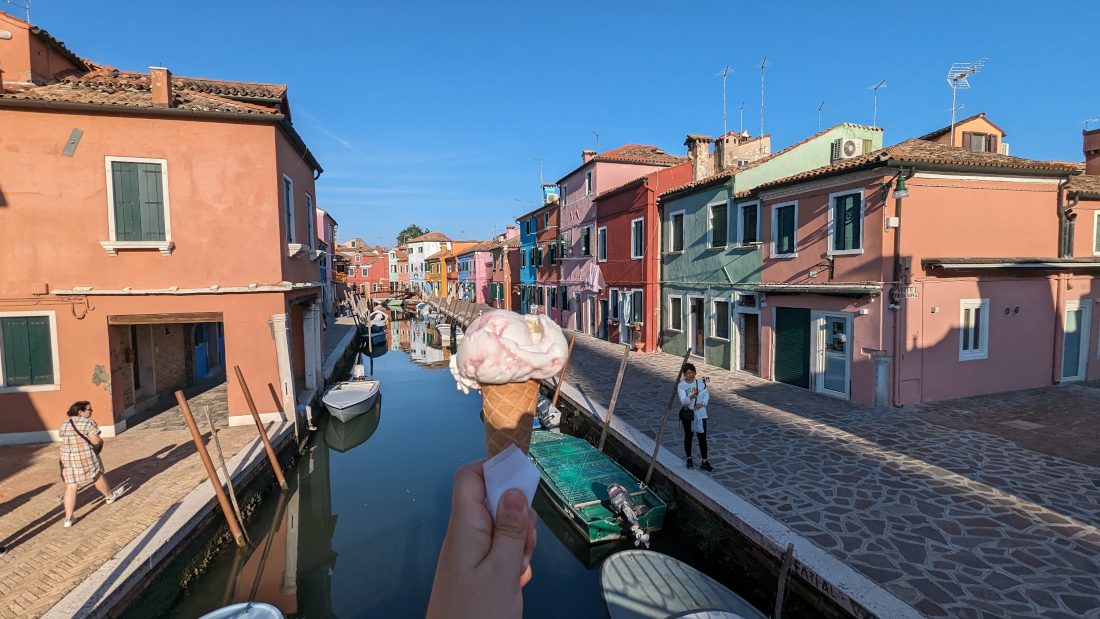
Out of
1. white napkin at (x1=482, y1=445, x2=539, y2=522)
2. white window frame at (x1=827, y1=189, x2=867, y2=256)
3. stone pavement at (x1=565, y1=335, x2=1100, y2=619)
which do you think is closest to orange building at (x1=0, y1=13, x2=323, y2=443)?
stone pavement at (x1=565, y1=335, x2=1100, y2=619)

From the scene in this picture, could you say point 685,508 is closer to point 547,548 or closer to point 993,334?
point 547,548

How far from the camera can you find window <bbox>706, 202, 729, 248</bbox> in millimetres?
17328

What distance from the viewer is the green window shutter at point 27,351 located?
10.7 metres

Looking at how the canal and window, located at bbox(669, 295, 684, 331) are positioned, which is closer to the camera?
the canal

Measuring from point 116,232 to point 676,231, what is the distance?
17.1 metres

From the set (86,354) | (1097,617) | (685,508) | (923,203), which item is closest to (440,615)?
(1097,617)

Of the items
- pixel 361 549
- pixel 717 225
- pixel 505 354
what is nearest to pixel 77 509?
pixel 361 549

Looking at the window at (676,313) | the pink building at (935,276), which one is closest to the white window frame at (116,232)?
the pink building at (935,276)

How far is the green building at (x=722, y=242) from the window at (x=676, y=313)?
0.04m

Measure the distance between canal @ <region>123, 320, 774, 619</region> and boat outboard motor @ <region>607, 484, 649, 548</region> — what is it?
0.47 metres

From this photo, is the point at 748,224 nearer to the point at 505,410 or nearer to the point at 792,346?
the point at 792,346

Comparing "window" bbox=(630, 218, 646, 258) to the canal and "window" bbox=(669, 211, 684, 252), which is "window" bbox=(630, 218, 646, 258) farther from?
the canal

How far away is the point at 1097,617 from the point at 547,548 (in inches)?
266

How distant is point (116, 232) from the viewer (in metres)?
11.0
